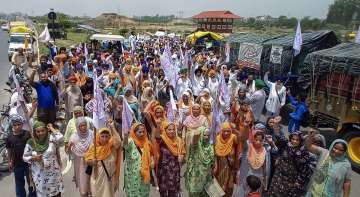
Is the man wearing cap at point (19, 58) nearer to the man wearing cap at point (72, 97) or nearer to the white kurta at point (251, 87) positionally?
the man wearing cap at point (72, 97)

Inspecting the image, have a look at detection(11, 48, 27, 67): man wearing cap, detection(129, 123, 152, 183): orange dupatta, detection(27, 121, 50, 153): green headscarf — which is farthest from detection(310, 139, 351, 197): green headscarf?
detection(11, 48, 27, 67): man wearing cap

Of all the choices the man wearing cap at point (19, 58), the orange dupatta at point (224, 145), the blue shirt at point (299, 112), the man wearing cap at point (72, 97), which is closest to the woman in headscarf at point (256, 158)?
the orange dupatta at point (224, 145)

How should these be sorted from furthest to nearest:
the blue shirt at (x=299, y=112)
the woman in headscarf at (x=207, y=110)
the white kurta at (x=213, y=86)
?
the white kurta at (x=213, y=86) < the blue shirt at (x=299, y=112) < the woman in headscarf at (x=207, y=110)

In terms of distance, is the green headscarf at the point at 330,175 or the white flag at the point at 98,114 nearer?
the green headscarf at the point at 330,175

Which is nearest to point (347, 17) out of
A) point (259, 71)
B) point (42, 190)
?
point (259, 71)

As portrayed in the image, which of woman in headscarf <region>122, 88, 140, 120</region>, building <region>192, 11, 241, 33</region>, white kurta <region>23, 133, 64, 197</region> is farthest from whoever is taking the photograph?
building <region>192, 11, 241, 33</region>

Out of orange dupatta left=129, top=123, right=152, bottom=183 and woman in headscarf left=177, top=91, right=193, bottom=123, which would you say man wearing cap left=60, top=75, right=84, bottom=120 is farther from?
orange dupatta left=129, top=123, right=152, bottom=183

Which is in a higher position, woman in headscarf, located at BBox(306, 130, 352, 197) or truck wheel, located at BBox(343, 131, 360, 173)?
woman in headscarf, located at BBox(306, 130, 352, 197)

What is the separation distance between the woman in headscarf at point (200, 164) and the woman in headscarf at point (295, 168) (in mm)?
888

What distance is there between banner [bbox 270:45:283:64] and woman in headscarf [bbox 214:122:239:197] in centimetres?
918

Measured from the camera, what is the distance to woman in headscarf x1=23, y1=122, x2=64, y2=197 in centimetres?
447

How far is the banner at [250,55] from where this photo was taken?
15.6m

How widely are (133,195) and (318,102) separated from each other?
18.5 feet

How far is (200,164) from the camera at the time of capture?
488cm
